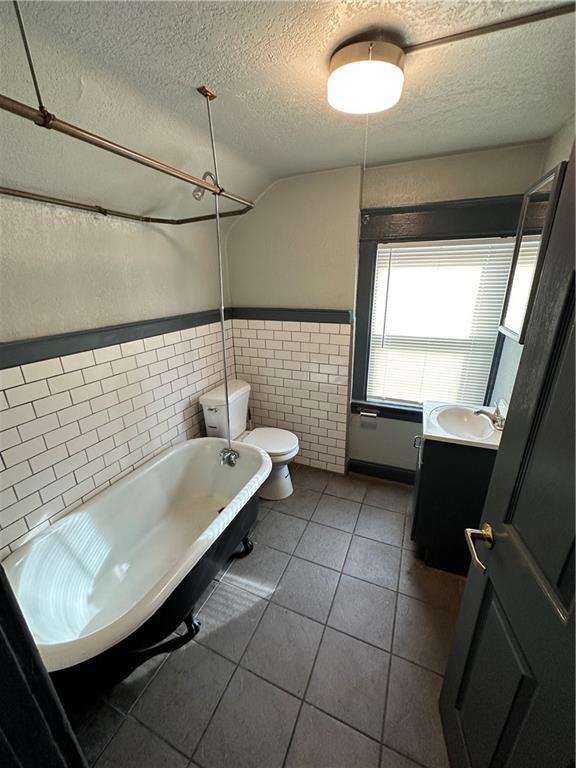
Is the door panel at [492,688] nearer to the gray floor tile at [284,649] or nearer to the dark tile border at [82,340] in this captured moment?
the gray floor tile at [284,649]

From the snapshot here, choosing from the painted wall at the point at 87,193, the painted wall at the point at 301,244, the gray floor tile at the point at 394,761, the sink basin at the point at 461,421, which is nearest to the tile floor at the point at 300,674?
the gray floor tile at the point at 394,761

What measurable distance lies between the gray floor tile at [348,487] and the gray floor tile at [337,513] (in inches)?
2.3

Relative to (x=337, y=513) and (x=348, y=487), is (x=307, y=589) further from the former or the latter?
(x=348, y=487)

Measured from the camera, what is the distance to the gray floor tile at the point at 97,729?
3.72 feet

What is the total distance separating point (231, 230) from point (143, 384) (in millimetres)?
1386

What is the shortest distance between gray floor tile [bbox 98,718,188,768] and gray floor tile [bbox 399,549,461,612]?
1.22 meters

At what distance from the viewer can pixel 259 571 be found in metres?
1.81

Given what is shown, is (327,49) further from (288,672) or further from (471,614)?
(288,672)

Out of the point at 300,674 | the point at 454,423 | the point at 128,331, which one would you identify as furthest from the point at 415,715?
the point at 128,331

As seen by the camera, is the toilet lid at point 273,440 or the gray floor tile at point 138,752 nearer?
the gray floor tile at point 138,752

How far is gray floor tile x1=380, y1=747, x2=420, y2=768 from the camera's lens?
1.09 meters

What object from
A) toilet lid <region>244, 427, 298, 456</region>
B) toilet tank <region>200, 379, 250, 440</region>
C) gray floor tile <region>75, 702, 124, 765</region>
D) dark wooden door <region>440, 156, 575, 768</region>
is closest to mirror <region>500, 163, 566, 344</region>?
dark wooden door <region>440, 156, 575, 768</region>

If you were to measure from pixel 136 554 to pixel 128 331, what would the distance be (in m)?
1.27

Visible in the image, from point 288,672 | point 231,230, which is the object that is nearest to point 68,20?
point 231,230
